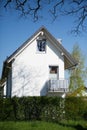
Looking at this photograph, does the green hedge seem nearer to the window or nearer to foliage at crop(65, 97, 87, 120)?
foliage at crop(65, 97, 87, 120)

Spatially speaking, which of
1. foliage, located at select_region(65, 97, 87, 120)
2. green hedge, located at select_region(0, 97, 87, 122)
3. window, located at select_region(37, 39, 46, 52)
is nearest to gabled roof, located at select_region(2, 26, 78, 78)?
window, located at select_region(37, 39, 46, 52)

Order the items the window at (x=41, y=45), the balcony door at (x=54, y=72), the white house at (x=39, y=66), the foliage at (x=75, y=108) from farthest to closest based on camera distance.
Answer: the window at (x=41, y=45) < the balcony door at (x=54, y=72) < the white house at (x=39, y=66) < the foliage at (x=75, y=108)

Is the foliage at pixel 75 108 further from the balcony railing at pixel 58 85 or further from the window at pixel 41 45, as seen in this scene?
the window at pixel 41 45

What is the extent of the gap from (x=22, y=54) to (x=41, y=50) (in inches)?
87.6

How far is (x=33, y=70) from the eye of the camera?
37844 mm

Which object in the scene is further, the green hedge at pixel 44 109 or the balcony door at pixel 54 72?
the balcony door at pixel 54 72

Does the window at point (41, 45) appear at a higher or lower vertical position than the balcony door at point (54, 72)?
higher

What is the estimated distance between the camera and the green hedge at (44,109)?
2775 cm

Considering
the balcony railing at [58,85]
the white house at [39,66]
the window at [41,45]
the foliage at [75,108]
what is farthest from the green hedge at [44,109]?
the window at [41,45]

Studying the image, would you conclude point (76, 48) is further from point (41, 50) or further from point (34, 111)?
point (34, 111)

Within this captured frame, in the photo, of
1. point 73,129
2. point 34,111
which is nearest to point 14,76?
point 34,111

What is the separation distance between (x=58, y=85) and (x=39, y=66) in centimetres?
299

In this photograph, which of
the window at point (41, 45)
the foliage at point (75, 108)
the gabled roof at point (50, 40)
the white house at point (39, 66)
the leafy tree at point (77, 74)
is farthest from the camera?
the leafy tree at point (77, 74)

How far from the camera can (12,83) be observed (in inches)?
1478
